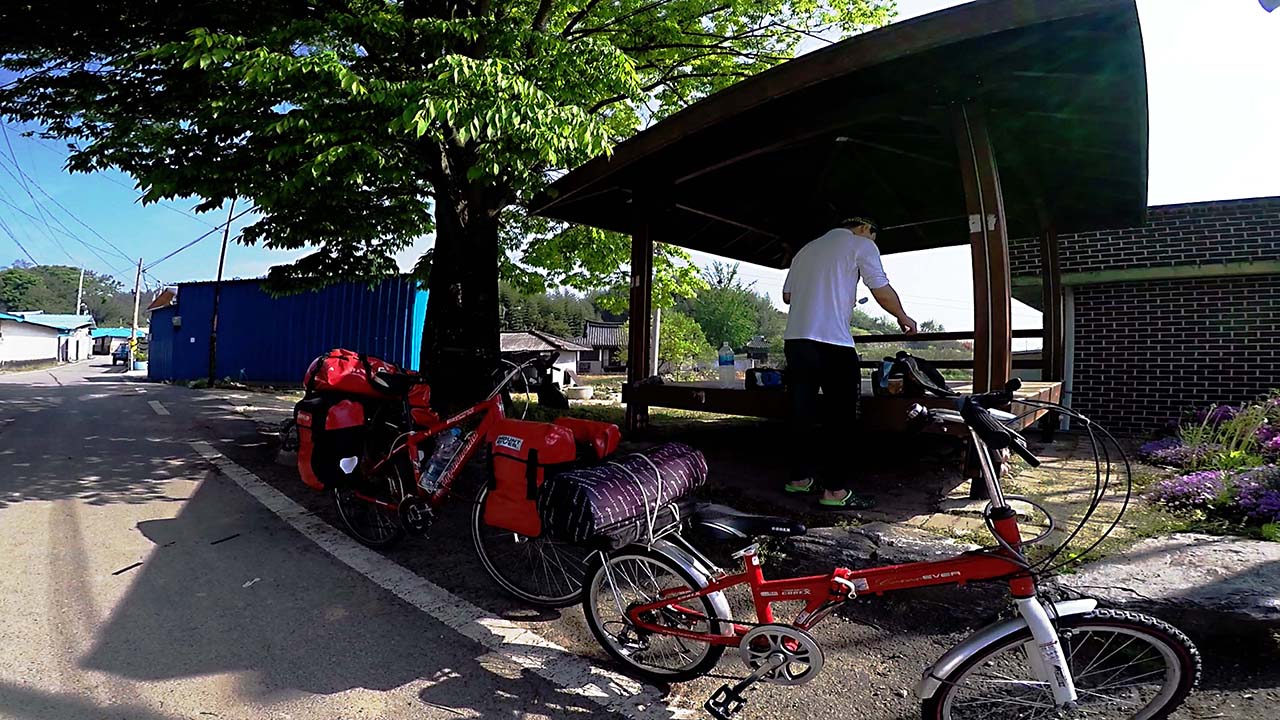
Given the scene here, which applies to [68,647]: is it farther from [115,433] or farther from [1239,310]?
[1239,310]

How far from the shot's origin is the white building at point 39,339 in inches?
1670

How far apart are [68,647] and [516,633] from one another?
6.47 feet

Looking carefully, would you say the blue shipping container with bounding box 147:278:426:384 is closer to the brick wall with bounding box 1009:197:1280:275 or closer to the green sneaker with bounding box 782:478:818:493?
the brick wall with bounding box 1009:197:1280:275

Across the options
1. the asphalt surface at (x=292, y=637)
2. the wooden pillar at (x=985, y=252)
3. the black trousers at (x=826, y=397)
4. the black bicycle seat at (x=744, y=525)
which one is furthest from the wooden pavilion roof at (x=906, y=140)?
the asphalt surface at (x=292, y=637)

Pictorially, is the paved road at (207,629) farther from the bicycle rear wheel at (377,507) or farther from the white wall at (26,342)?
the white wall at (26,342)

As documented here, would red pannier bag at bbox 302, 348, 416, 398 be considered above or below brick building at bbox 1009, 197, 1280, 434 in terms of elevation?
below

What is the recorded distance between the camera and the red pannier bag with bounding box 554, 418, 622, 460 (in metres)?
3.26

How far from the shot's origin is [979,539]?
10.8 ft

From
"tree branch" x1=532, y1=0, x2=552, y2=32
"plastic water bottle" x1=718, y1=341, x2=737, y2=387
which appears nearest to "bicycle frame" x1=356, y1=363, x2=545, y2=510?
"plastic water bottle" x1=718, y1=341, x2=737, y2=387

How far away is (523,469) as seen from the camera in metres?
3.10

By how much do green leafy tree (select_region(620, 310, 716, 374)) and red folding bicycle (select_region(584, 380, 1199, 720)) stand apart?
77.4 ft

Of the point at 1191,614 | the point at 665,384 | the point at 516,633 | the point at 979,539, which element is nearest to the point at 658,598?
the point at 516,633

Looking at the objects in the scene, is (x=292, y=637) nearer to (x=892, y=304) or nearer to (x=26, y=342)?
(x=892, y=304)

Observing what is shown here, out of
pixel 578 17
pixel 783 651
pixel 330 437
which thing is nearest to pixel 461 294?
pixel 578 17
